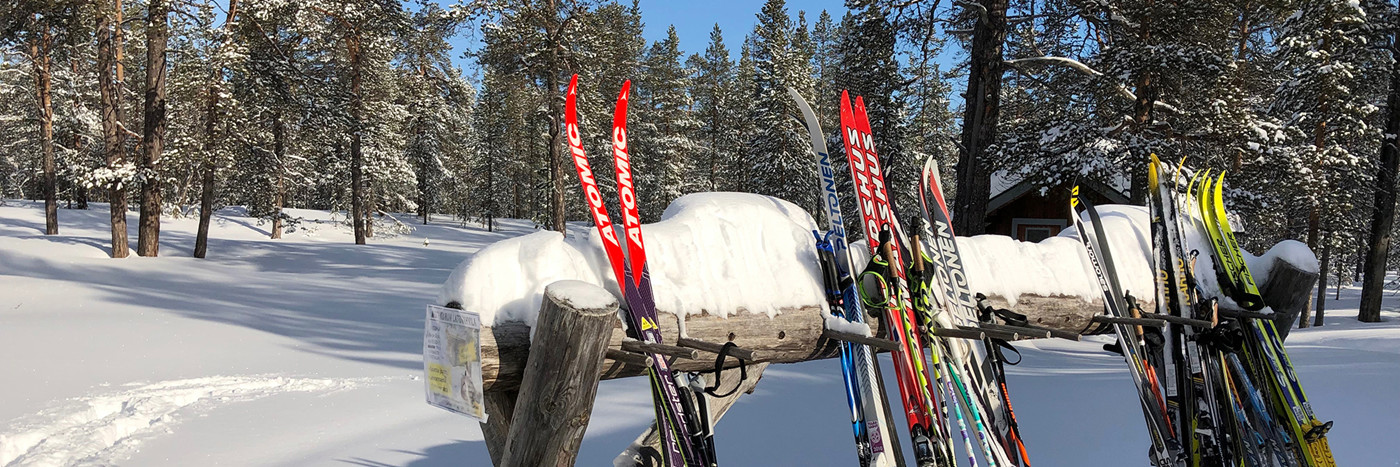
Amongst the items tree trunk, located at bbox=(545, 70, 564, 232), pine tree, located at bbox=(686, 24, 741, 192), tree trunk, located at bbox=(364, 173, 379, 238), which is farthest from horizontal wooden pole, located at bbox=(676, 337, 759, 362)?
pine tree, located at bbox=(686, 24, 741, 192)

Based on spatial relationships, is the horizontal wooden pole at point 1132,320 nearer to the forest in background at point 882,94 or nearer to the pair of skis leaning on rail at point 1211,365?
the pair of skis leaning on rail at point 1211,365

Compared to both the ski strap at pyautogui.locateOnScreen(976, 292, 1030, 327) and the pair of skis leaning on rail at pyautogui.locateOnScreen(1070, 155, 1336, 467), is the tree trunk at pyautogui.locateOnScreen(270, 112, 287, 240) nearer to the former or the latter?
the ski strap at pyautogui.locateOnScreen(976, 292, 1030, 327)

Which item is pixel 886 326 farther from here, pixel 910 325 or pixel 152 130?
pixel 152 130

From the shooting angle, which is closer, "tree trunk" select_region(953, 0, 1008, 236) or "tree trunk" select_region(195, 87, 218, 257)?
"tree trunk" select_region(953, 0, 1008, 236)

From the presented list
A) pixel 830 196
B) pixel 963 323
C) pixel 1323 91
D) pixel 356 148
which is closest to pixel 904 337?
pixel 963 323

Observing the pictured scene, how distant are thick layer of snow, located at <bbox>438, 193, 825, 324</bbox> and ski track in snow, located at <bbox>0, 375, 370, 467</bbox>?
3502mm

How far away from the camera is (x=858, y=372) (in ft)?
8.55

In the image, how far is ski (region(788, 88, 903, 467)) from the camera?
2.55 metres

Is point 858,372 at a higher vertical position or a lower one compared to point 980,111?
lower

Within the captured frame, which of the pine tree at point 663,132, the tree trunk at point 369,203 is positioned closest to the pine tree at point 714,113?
the pine tree at point 663,132

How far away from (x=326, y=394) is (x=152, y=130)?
9.77 meters

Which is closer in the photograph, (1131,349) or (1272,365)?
(1272,365)

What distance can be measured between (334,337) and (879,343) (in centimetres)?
691

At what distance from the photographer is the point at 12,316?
25.1ft
